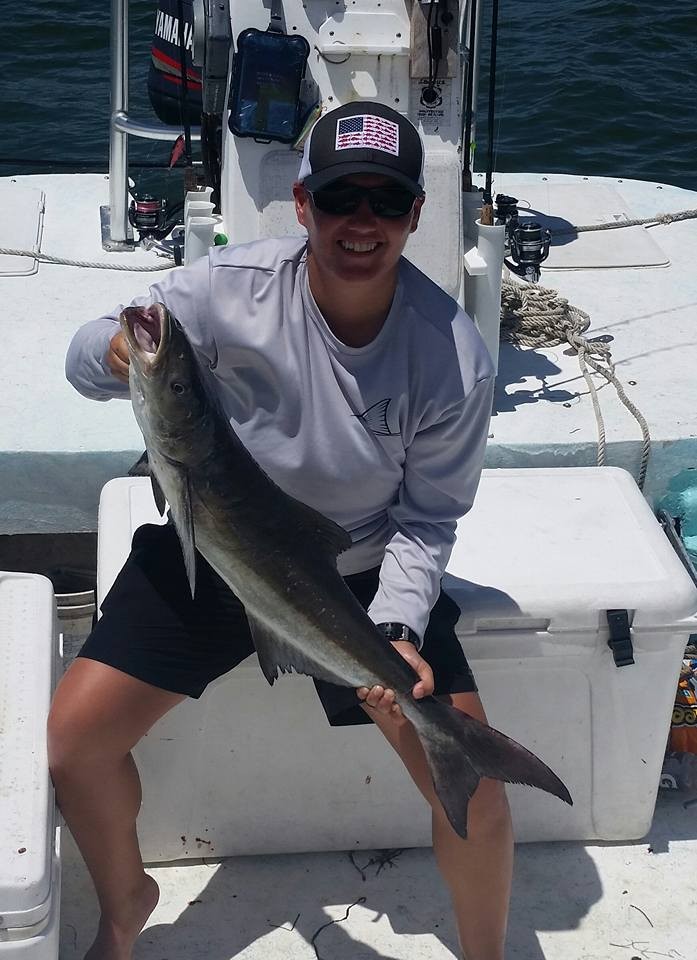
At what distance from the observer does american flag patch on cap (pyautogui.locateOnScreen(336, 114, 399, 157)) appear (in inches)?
93.3

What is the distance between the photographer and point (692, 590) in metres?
2.92

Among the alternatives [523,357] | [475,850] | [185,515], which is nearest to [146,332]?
[185,515]

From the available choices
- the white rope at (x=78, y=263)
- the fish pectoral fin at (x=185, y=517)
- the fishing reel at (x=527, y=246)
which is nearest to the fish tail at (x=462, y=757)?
the fish pectoral fin at (x=185, y=517)

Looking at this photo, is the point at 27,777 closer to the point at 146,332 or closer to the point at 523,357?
the point at 146,332

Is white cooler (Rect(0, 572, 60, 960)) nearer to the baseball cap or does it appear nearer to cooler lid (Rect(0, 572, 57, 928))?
cooler lid (Rect(0, 572, 57, 928))

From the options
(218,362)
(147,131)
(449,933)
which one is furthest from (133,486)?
(147,131)

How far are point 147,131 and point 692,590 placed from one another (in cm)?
331

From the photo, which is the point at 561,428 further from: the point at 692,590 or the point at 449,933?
the point at 449,933

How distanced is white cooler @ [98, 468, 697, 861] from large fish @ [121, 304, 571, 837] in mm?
384

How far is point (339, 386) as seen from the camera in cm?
257

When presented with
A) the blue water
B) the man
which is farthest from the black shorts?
the blue water

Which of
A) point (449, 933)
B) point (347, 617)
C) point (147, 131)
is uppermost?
point (147, 131)

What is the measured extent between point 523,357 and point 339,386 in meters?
2.37

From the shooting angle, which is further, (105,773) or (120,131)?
(120,131)
